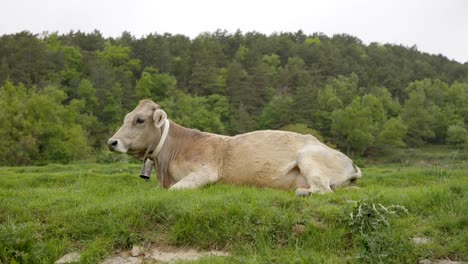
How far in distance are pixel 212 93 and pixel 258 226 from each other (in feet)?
392

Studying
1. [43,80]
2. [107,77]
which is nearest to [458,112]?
[107,77]

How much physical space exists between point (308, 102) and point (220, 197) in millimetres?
103587

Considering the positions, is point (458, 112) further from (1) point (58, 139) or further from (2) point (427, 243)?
(2) point (427, 243)

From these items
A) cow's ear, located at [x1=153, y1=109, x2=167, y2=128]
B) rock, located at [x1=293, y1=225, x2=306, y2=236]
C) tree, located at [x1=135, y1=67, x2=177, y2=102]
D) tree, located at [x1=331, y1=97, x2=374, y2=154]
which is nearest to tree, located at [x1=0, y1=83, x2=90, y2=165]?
cow's ear, located at [x1=153, y1=109, x2=167, y2=128]

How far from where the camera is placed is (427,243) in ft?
20.2

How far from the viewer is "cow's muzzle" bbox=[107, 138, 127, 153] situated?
32.0 ft

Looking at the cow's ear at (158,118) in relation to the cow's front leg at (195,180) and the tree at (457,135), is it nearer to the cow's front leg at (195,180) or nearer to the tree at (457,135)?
the cow's front leg at (195,180)

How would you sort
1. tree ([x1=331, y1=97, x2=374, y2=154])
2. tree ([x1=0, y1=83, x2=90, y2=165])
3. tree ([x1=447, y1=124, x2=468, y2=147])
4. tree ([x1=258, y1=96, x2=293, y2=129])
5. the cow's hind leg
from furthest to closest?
1. tree ([x1=447, y1=124, x2=468, y2=147])
2. tree ([x1=258, y1=96, x2=293, y2=129])
3. tree ([x1=331, y1=97, x2=374, y2=154])
4. tree ([x1=0, y1=83, x2=90, y2=165])
5. the cow's hind leg

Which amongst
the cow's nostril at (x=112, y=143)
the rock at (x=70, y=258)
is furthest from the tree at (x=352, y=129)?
the rock at (x=70, y=258)

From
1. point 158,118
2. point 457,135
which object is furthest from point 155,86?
point 158,118

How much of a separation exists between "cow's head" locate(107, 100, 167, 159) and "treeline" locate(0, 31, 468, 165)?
5065cm

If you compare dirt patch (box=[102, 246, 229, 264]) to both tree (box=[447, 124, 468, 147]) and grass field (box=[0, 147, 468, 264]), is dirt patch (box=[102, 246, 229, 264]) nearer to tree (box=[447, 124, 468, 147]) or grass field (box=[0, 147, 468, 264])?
grass field (box=[0, 147, 468, 264])

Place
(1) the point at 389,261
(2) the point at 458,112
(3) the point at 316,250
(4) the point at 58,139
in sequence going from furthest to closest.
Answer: (2) the point at 458,112 → (4) the point at 58,139 → (3) the point at 316,250 → (1) the point at 389,261

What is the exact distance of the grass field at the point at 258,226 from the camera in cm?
621
